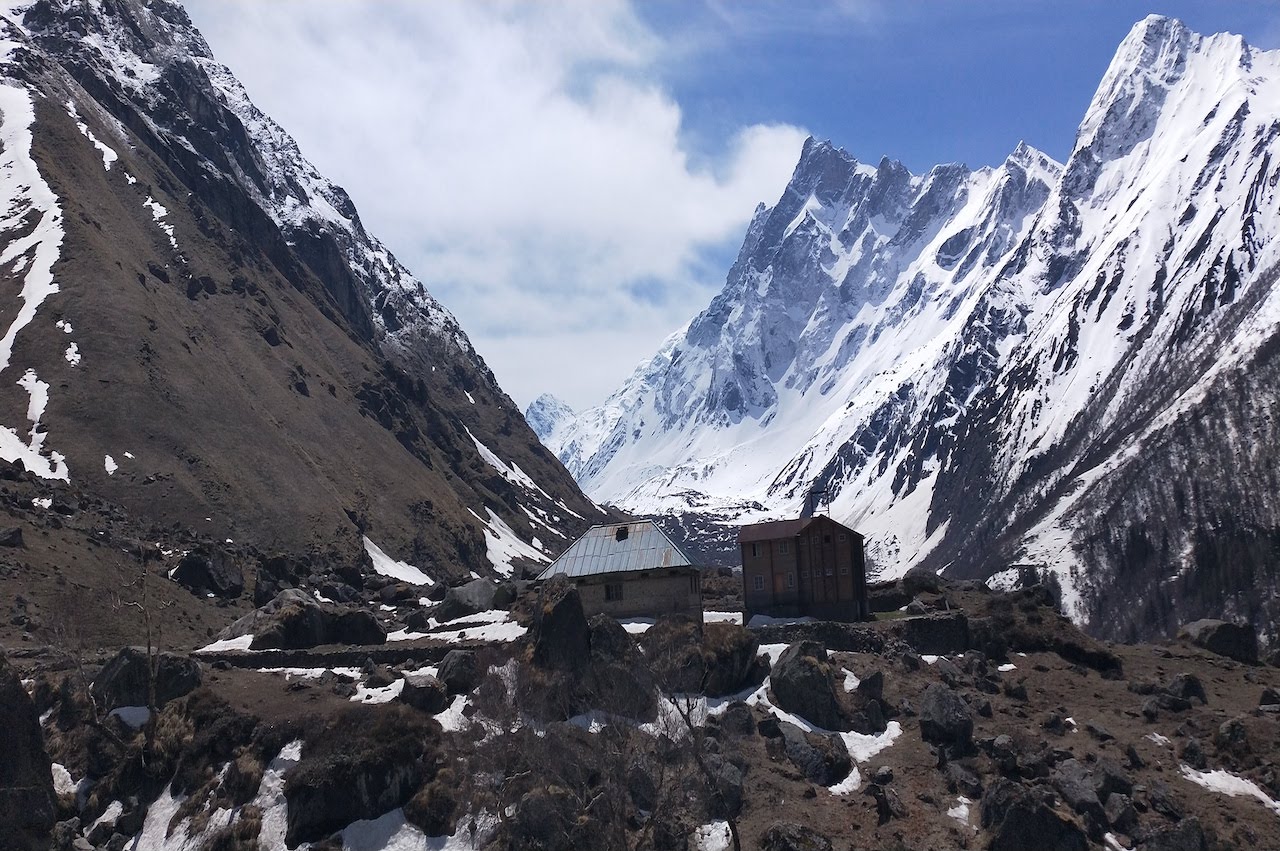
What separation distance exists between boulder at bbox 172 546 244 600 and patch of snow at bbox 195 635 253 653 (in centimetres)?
2713

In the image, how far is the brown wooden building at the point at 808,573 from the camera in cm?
7916

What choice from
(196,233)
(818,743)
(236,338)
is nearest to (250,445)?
(236,338)

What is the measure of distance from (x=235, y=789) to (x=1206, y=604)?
185 m

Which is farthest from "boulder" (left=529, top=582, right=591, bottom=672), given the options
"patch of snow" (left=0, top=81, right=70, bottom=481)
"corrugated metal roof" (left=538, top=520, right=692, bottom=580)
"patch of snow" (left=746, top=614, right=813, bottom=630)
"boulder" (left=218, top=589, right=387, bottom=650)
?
"patch of snow" (left=0, top=81, right=70, bottom=481)

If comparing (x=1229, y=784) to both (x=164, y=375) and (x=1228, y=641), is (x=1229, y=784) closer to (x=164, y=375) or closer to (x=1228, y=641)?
(x=1228, y=641)

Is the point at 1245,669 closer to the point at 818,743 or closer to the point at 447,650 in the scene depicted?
the point at 818,743

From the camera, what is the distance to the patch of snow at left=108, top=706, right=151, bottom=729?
5806 centimetres

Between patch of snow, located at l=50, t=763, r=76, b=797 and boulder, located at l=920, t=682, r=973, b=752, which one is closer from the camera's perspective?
patch of snow, located at l=50, t=763, r=76, b=797

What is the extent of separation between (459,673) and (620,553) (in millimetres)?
18700

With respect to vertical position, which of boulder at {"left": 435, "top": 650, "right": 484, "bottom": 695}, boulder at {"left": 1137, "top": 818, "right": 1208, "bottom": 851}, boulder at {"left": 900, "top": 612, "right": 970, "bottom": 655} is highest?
boulder at {"left": 900, "top": 612, "right": 970, "bottom": 655}

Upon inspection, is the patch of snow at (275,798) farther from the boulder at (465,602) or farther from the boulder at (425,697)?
the boulder at (465,602)

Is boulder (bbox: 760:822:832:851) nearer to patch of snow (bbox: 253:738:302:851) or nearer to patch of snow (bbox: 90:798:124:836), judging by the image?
patch of snow (bbox: 253:738:302:851)

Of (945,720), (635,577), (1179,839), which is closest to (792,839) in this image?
A: (945,720)

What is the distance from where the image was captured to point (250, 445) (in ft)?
470
